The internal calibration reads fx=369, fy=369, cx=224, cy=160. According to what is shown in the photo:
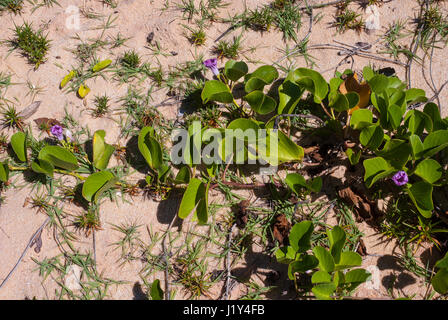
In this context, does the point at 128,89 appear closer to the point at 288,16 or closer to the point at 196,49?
the point at 196,49

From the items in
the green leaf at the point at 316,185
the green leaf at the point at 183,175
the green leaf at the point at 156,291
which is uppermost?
the green leaf at the point at 183,175

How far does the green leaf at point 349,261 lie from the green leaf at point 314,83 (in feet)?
2.76

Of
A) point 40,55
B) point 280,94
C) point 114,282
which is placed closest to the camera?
point 114,282

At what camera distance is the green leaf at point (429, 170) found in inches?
70.7

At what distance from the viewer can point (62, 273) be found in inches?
77.6

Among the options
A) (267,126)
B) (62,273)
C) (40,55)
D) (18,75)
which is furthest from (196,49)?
(62,273)

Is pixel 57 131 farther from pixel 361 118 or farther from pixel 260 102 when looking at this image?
pixel 361 118

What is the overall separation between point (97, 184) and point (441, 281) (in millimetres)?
1747

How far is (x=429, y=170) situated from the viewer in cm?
182

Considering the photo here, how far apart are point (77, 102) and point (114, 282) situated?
3.71ft

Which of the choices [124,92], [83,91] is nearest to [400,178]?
[124,92]

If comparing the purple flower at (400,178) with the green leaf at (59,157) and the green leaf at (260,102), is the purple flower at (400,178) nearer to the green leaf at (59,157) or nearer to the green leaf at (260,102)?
the green leaf at (260,102)

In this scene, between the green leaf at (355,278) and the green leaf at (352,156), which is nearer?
the green leaf at (355,278)

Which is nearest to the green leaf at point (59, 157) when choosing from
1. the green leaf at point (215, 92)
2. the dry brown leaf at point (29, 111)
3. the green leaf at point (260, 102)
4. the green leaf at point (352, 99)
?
the dry brown leaf at point (29, 111)
